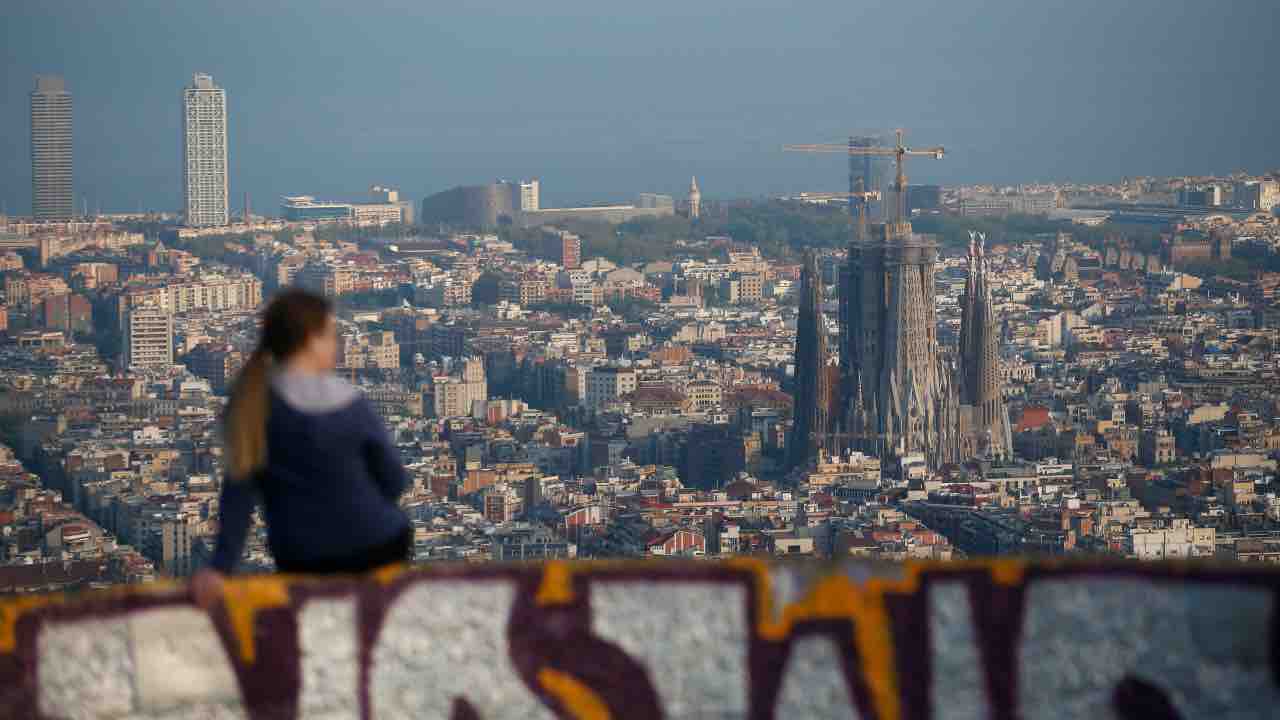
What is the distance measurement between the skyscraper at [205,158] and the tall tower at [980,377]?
38.6m

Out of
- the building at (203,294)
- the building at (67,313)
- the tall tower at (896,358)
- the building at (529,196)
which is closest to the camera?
the tall tower at (896,358)

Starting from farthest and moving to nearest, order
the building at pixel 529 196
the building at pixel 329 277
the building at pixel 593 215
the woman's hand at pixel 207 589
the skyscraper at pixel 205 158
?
the building at pixel 529 196, the building at pixel 593 215, the skyscraper at pixel 205 158, the building at pixel 329 277, the woman's hand at pixel 207 589

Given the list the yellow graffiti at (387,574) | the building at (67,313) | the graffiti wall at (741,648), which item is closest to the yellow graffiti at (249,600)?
the graffiti wall at (741,648)

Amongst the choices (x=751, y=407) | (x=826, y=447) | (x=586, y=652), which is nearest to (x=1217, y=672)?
(x=586, y=652)

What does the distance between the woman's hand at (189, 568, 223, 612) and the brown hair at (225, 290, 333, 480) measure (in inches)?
4.5

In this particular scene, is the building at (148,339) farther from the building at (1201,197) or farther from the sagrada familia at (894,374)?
the building at (1201,197)

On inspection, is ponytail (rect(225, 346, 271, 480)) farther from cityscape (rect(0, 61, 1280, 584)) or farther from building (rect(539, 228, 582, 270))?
building (rect(539, 228, 582, 270))

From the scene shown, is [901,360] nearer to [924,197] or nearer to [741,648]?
[924,197]

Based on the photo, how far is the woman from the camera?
9.20 feet

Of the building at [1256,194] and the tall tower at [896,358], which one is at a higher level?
the building at [1256,194]

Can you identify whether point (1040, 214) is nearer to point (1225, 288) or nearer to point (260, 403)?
point (1225, 288)

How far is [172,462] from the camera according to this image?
33.0 meters

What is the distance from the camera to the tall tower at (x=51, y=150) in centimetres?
5759

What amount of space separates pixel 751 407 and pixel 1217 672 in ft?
125
